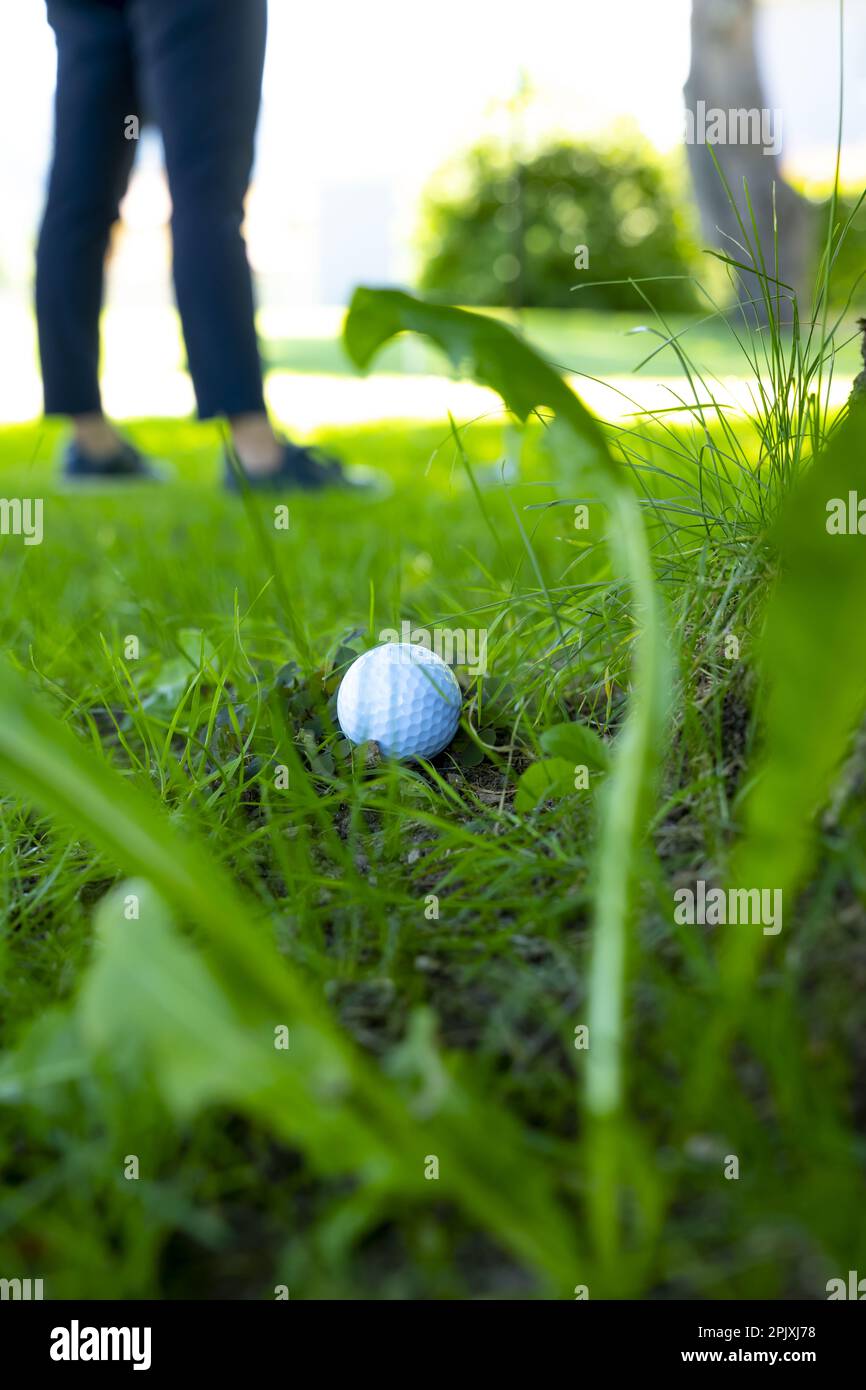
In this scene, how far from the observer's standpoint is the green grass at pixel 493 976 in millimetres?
609

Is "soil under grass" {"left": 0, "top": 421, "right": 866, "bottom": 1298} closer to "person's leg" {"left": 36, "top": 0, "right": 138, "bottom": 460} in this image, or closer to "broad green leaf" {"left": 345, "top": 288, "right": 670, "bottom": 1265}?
A: "broad green leaf" {"left": 345, "top": 288, "right": 670, "bottom": 1265}

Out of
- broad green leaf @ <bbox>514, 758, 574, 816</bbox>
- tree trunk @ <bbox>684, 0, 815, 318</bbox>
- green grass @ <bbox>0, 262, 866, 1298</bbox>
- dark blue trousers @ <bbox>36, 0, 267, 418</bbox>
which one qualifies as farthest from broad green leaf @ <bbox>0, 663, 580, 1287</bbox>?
tree trunk @ <bbox>684, 0, 815, 318</bbox>

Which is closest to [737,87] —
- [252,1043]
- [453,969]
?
[453,969]

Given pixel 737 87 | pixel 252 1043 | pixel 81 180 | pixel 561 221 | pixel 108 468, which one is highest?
pixel 561 221

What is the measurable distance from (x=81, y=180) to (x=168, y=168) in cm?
35

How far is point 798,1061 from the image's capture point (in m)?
0.68

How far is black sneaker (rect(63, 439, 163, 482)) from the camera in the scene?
3205 mm

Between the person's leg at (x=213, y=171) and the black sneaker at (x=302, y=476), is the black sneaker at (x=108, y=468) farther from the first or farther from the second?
the person's leg at (x=213, y=171)

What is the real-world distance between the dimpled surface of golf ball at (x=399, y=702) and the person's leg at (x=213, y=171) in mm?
1382

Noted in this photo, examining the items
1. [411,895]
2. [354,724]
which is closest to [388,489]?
[354,724]

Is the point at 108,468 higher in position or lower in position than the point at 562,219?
lower

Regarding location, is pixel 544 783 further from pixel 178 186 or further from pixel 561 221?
pixel 561 221

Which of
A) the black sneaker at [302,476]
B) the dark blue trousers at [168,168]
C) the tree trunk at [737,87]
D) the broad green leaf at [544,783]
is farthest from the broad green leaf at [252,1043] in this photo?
the tree trunk at [737,87]

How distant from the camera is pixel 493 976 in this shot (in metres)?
0.84
